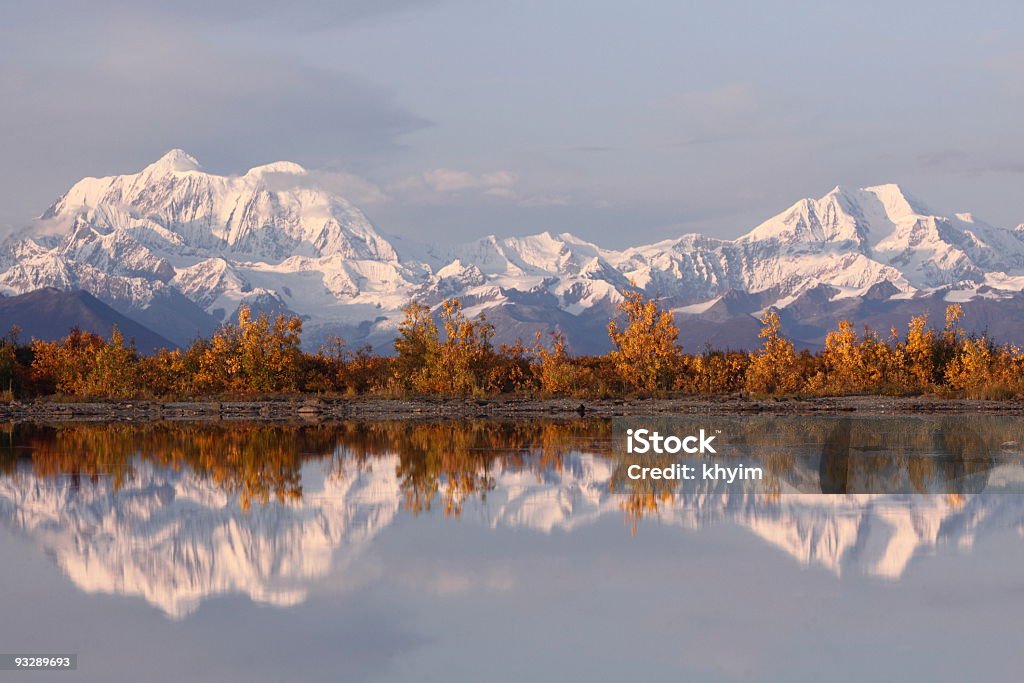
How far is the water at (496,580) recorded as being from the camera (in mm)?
10344

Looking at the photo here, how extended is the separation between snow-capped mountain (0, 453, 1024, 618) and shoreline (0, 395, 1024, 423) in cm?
1748

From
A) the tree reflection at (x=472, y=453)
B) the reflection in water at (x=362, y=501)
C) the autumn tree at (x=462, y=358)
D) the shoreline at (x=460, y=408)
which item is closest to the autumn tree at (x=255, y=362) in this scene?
the shoreline at (x=460, y=408)

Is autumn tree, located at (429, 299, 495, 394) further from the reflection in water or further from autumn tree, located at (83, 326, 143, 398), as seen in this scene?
the reflection in water

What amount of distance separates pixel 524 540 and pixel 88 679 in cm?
626

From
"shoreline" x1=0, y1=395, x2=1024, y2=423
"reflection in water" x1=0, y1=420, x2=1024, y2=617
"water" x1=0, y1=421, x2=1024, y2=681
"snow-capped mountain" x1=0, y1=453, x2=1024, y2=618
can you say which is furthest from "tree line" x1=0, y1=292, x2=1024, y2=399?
"water" x1=0, y1=421, x2=1024, y2=681

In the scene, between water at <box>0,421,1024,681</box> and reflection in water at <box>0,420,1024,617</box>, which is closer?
water at <box>0,421,1024,681</box>

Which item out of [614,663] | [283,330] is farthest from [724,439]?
[283,330]

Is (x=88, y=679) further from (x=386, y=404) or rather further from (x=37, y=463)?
(x=386, y=404)

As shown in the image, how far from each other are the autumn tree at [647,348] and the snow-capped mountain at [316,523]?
993 inches

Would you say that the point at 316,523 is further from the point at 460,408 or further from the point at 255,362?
the point at 255,362

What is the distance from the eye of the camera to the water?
1034cm

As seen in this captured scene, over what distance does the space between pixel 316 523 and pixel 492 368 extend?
98.7 ft

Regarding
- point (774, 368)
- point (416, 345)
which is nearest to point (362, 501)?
point (416, 345)

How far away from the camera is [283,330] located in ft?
155
